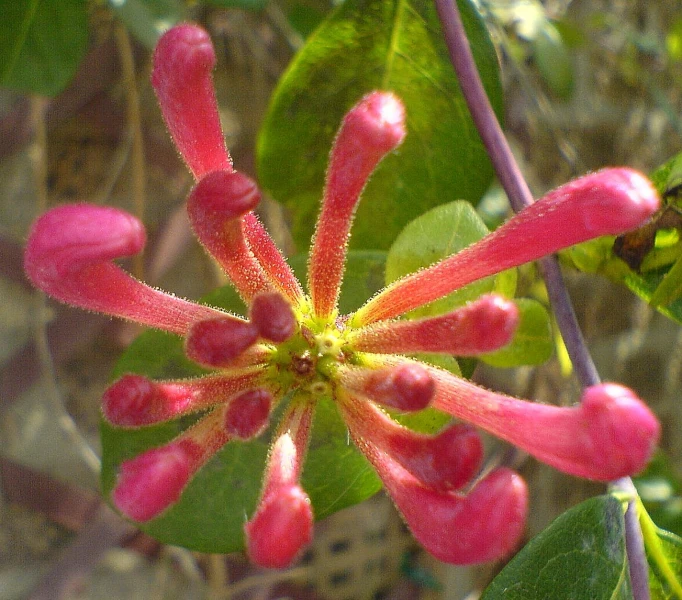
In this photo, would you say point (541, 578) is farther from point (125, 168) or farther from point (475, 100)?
point (125, 168)

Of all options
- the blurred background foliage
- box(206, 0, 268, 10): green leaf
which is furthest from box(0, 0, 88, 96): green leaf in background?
box(206, 0, 268, 10): green leaf

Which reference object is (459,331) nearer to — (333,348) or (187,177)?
(333,348)

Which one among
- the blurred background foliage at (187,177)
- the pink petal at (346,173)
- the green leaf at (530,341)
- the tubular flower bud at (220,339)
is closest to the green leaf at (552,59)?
the blurred background foliage at (187,177)

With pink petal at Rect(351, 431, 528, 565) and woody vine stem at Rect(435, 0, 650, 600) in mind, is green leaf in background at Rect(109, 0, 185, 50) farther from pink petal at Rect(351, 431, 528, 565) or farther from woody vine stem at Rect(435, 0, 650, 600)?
pink petal at Rect(351, 431, 528, 565)

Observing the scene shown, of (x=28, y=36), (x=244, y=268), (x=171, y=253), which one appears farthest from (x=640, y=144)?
(x=244, y=268)

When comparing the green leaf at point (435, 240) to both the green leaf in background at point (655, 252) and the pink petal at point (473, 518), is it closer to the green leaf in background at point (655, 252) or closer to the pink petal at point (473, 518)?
the green leaf in background at point (655, 252)

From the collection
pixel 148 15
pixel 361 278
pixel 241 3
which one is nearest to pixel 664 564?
pixel 361 278
